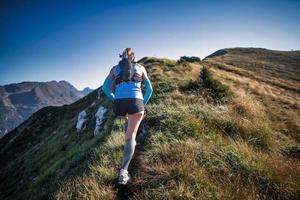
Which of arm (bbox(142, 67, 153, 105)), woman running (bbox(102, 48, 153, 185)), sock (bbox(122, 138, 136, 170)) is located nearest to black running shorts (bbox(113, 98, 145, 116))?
woman running (bbox(102, 48, 153, 185))

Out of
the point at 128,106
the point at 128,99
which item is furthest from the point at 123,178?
the point at 128,99

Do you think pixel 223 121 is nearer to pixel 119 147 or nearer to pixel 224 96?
pixel 119 147

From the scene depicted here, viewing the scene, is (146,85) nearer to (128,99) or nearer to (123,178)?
(128,99)

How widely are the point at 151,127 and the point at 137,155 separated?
1838 mm

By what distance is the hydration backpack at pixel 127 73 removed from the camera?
5082 millimetres

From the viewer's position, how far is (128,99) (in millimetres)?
4961

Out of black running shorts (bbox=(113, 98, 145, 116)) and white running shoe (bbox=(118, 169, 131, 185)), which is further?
black running shorts (bbox=(113, 98, 145, 116))

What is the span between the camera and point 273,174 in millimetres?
4500

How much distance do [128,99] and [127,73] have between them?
601 millimetres

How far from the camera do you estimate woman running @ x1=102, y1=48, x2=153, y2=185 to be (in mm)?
4840

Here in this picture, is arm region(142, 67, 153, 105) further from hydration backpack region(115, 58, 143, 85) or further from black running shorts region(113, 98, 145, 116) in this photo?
black running shorts region(113, 98, 145, 116)

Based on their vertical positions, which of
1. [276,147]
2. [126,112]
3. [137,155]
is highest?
[126,112]

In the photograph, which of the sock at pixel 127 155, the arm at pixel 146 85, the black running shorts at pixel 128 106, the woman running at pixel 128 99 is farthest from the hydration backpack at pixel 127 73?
the sock at pixel 127 155

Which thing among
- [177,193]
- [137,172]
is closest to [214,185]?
[177,193]
